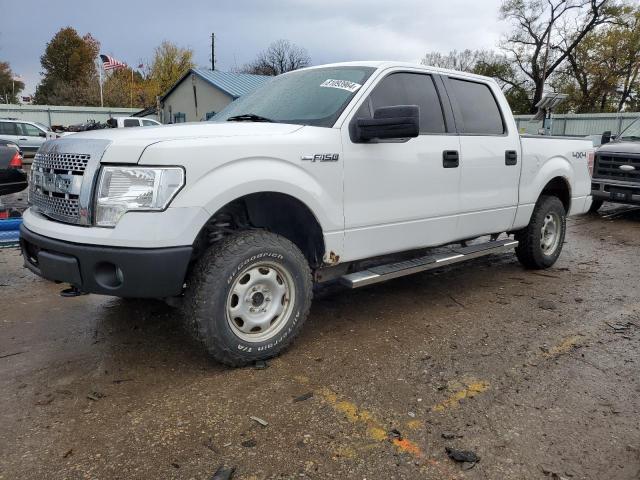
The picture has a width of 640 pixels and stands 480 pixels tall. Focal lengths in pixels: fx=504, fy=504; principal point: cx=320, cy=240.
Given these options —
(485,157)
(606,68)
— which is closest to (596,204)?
(485,157)

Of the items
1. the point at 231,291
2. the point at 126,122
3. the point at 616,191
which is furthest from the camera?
the point at 616,191

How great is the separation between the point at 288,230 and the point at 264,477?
183cm

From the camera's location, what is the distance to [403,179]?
3822mm

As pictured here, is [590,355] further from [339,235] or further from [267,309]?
[267,309]

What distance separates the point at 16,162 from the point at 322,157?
4.71m

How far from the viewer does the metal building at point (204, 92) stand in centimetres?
2967

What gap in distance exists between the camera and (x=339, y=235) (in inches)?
138

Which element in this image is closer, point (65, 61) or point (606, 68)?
point (606, 68)

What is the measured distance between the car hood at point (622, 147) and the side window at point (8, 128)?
19.4 metres

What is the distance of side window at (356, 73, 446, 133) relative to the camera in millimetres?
3811

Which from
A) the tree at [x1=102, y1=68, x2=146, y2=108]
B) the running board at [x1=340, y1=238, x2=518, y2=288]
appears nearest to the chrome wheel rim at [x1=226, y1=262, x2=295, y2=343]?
the running board at [x1=340, y1=238, x2=518, y2=288]

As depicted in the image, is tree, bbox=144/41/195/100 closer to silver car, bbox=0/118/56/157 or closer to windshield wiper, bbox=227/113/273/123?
silver car, bbox=0/118/56/157

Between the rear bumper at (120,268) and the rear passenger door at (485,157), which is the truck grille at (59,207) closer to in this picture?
the rear bumper at (120,268)

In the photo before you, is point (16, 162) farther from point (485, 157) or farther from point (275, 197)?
point (485, 157)
